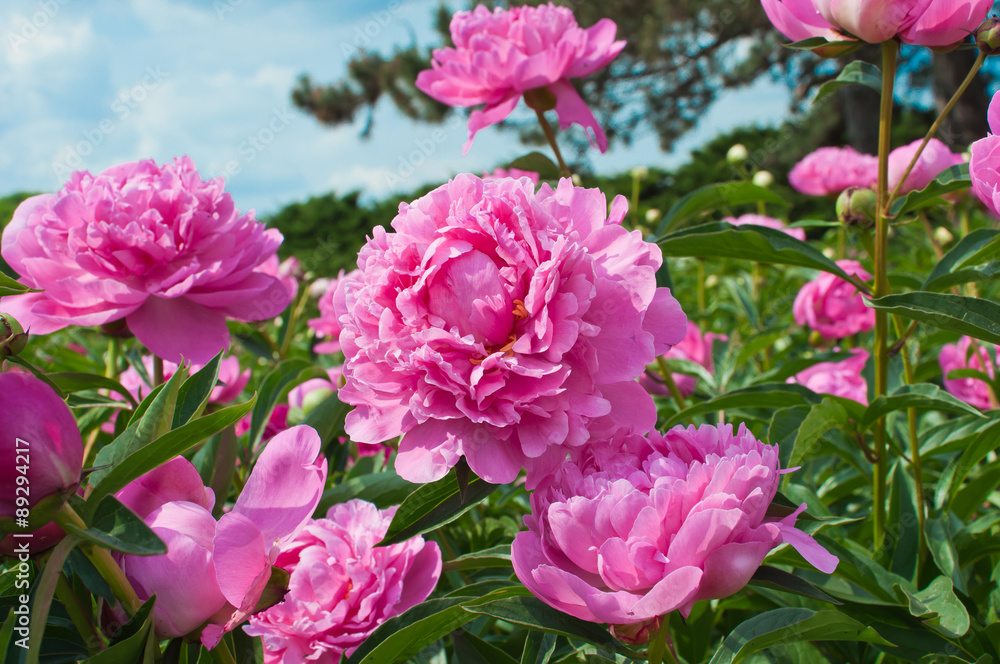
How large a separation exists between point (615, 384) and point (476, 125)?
61 centimetres

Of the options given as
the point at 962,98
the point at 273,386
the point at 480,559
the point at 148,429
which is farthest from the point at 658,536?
the point at 962,98

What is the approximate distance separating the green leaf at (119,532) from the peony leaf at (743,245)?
0.60 m

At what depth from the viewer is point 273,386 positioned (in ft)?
3.40

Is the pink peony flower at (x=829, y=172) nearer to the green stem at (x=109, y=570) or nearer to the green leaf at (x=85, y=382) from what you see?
the green leaf at (x=85, y=382)

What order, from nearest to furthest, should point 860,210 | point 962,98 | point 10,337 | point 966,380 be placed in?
1. point 10,337
2. point 860,210
3. point 966,380
4. point 962,98

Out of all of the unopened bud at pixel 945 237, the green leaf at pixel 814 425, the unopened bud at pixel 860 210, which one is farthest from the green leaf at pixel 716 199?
the unopened bud at pixel 945 237

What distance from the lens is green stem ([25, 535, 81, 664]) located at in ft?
1.29

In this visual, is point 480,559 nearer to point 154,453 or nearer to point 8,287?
point 154,453

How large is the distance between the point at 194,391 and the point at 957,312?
704 millimetres

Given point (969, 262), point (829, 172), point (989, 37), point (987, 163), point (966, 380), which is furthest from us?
point (829, 172)

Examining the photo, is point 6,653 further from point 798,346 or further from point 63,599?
point 798,346

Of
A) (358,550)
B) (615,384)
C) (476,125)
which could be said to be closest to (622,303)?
(615,384)

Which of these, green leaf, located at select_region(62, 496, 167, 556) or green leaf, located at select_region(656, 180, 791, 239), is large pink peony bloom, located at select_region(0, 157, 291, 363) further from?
green leaf, located at select_region(656, 180, 791, 239)

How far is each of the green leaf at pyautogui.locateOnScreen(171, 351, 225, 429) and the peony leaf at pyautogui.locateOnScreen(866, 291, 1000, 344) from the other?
0.62 m
